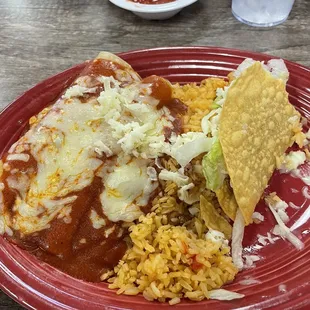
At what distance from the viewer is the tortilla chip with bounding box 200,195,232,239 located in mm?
1637

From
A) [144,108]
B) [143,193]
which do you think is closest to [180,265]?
[143,193]

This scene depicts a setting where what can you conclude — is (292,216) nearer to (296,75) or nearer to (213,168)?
(213,168)

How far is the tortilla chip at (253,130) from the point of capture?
160 centimetres

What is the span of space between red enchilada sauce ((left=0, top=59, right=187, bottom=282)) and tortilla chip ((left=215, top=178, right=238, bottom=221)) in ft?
1.06

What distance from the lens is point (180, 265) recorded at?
1526 millimetres

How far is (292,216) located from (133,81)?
70 centimetres

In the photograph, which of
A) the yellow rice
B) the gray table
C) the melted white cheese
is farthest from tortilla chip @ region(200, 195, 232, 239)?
the gray table

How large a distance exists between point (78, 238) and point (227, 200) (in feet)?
1.57

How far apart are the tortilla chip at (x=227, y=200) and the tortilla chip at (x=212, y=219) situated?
4 cm

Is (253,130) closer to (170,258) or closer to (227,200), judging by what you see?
(227,200)

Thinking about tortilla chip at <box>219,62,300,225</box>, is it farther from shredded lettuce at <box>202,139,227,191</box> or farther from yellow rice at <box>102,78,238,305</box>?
yellow rice at <box>102,78,238,305</box>

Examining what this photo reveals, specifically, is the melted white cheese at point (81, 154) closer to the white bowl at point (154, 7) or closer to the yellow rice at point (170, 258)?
the yellow rice at point (170, 258)

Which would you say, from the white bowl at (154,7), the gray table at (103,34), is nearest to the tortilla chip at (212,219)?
the gray table at (103,34)

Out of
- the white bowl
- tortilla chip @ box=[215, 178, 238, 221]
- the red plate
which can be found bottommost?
the red plate
